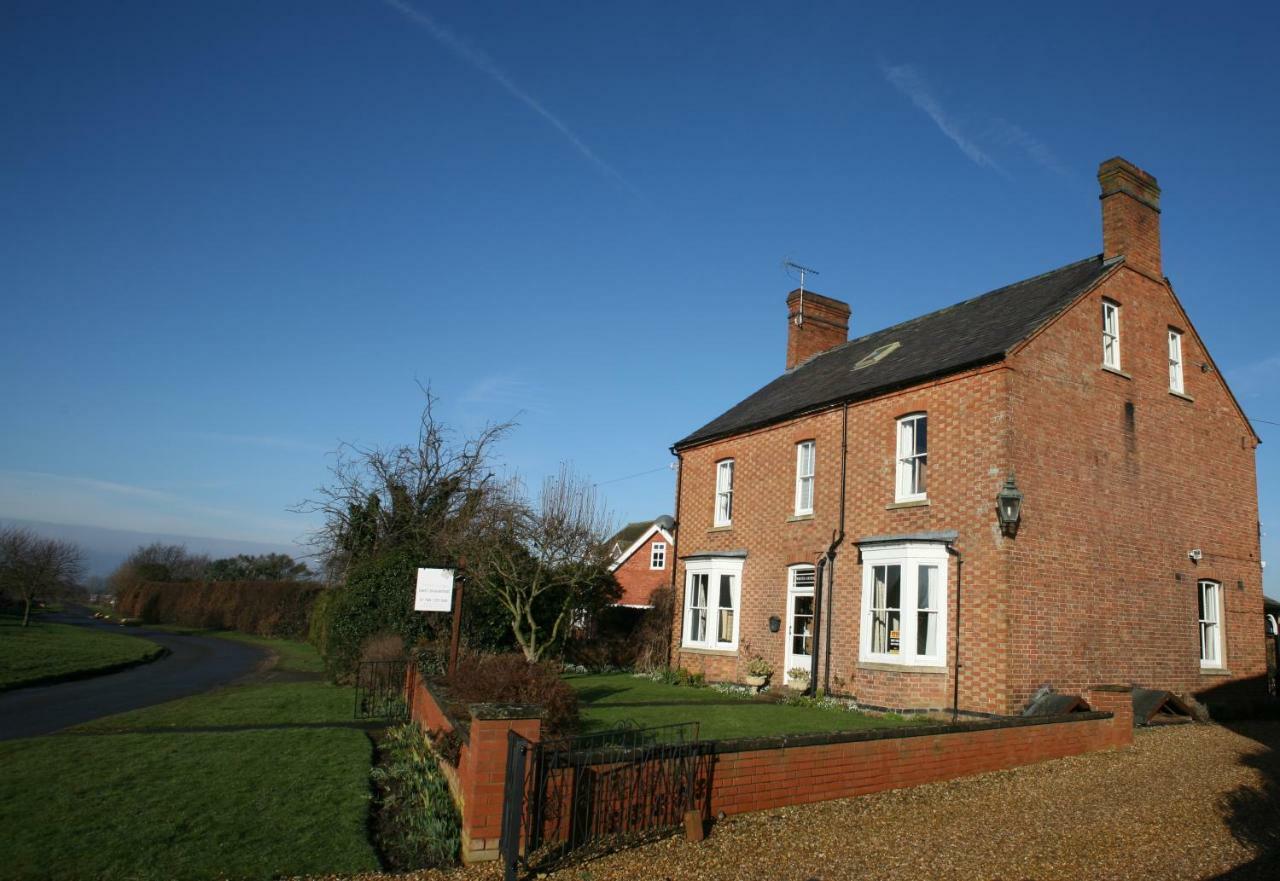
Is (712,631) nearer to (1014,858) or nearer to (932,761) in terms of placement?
(932,761)

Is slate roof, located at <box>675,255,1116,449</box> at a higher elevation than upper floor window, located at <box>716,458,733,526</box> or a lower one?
higher

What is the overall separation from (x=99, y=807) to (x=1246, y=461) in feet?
76.0

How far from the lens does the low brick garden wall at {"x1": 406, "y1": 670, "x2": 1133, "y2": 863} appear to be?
7.12 meters

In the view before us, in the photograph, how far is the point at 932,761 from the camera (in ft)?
32.5

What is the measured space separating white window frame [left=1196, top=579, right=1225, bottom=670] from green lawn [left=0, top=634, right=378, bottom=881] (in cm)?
1726

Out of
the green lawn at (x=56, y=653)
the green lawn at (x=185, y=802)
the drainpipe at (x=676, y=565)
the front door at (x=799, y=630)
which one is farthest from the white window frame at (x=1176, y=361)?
the green lawn at (x=56, y=653)

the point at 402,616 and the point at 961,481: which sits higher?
the point at 961,481

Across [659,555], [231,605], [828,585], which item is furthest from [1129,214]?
[231,605]

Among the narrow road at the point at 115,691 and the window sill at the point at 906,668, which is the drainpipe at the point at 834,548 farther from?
the narrow road at the point at 115,691

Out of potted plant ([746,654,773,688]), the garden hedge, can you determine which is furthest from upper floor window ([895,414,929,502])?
the garden hedge

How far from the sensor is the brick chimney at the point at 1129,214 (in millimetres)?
18062

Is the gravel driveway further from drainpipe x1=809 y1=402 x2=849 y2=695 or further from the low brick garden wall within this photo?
drainpipe x1=809 y1=402 x2=849 y2=695

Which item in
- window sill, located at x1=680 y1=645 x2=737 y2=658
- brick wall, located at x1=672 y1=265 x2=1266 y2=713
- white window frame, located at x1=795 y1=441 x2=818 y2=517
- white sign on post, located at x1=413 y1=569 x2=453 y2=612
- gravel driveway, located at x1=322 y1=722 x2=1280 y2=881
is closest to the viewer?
gravel driveway, located at x1=322 y1=722 x2=1280 y2=881

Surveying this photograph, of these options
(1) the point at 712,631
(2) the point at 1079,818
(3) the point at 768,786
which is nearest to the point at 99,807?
(3) the point at 768,786
